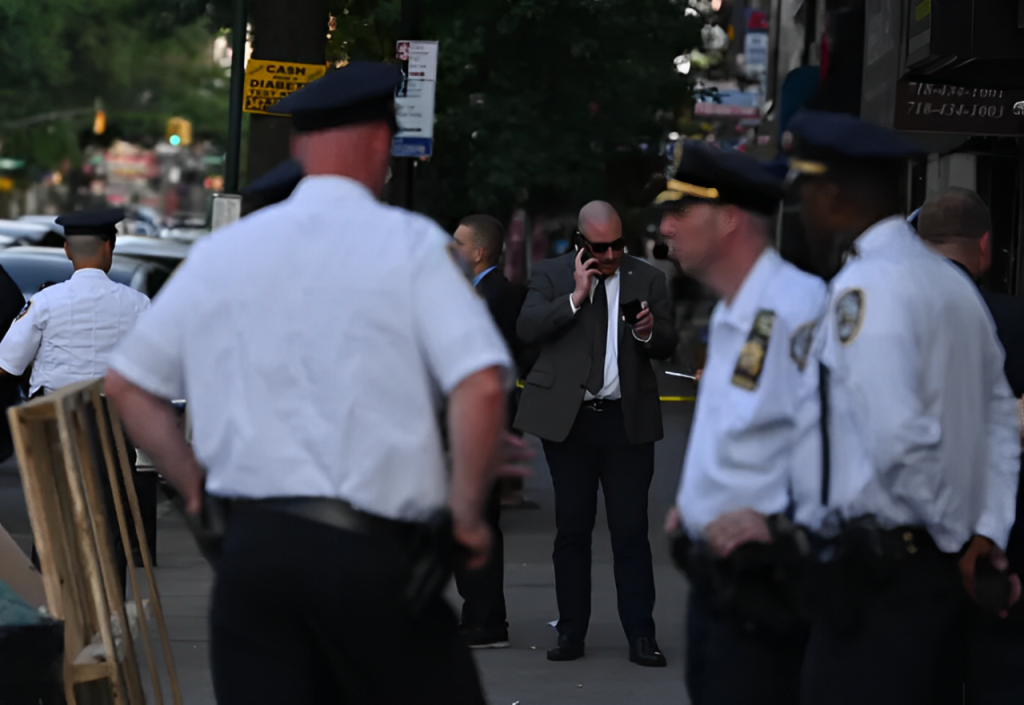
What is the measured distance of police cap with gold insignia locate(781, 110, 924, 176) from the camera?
146 inches

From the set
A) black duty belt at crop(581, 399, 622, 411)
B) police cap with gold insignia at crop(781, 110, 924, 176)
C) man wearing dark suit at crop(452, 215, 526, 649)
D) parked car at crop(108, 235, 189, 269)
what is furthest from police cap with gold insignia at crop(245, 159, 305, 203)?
parked car at crop(108, 235, 189, 269)

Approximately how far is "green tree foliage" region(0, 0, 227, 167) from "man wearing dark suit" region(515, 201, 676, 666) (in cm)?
1199

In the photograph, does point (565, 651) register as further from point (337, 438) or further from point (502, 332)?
point (337, 438)

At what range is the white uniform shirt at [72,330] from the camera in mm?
7312

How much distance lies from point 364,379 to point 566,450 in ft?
13.7

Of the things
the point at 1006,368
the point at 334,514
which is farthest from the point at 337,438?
the point at 1006,368

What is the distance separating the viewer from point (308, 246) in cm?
320

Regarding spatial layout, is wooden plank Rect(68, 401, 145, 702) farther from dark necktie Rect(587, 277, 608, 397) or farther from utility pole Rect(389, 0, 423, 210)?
utility pole Rect(389, 0, 423, 210)

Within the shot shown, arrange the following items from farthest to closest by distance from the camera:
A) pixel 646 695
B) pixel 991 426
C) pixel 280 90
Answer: pixel 280 90 < pixel 646 695 < pixel 991 426

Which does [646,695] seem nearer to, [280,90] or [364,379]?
[364,379]

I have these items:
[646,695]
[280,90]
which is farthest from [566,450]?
[280,90]

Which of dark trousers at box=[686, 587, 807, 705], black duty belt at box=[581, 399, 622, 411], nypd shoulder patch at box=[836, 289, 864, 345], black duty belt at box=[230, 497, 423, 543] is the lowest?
dark trousers at box=[686, 587, 807, 705]

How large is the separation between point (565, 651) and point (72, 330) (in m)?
2.55

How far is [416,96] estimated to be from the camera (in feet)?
49.2
